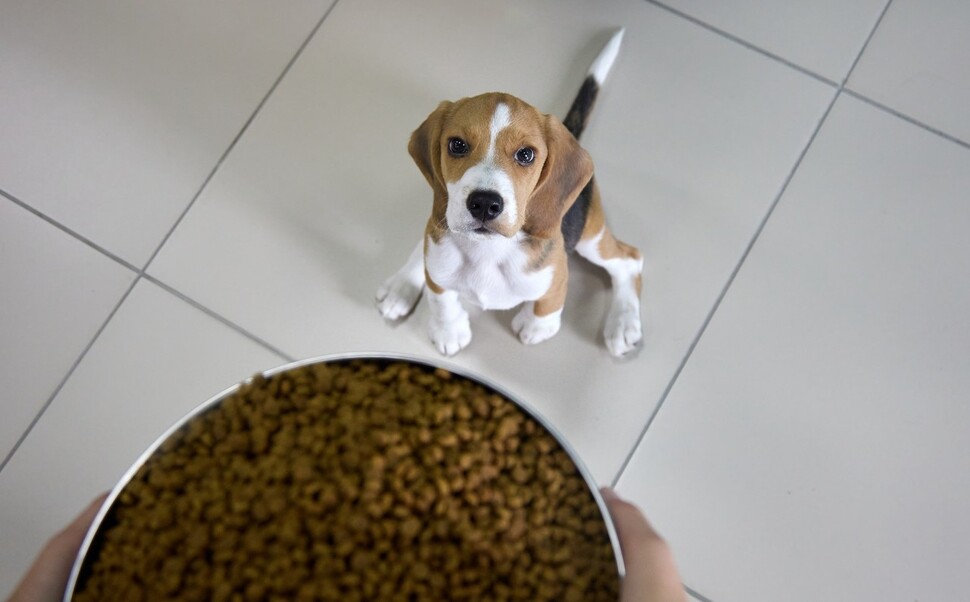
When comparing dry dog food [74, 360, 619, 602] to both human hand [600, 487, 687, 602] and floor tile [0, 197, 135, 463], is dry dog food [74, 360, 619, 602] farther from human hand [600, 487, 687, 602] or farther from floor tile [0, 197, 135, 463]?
floor tile [0, 197, 135, 463]

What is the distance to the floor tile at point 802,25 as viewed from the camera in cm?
221

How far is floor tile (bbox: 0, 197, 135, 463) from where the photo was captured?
197 centimetres

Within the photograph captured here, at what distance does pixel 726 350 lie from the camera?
1.99 meters

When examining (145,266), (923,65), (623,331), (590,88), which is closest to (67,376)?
(145,266)

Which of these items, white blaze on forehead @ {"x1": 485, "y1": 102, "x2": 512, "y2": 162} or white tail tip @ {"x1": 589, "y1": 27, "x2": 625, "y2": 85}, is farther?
white tail tip @ {"x1": 589, "y1": 27, "x2": 625, "y2": 85}

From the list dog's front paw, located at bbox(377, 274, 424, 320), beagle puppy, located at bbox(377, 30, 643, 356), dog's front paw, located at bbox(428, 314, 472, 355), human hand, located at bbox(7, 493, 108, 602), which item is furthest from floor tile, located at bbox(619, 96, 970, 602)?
human hand, located at bbox(7, 493, 108, 602)

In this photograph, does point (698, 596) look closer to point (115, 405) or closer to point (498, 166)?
point (498, 166)

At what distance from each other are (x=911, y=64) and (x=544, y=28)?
3.50 feet

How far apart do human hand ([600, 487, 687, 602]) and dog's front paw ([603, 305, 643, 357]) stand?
796 millimetres

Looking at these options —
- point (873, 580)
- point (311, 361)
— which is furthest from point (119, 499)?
point (873, 580)

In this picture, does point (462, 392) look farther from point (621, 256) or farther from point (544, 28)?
point (544, 28)

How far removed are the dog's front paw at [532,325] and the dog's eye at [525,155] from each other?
0.54m

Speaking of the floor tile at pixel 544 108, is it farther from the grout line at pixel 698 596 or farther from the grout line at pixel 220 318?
the grout line at pixel 698 596

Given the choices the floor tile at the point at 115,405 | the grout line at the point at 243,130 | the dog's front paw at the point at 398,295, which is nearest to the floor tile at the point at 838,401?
the dog's front paw at the point at 398,295
